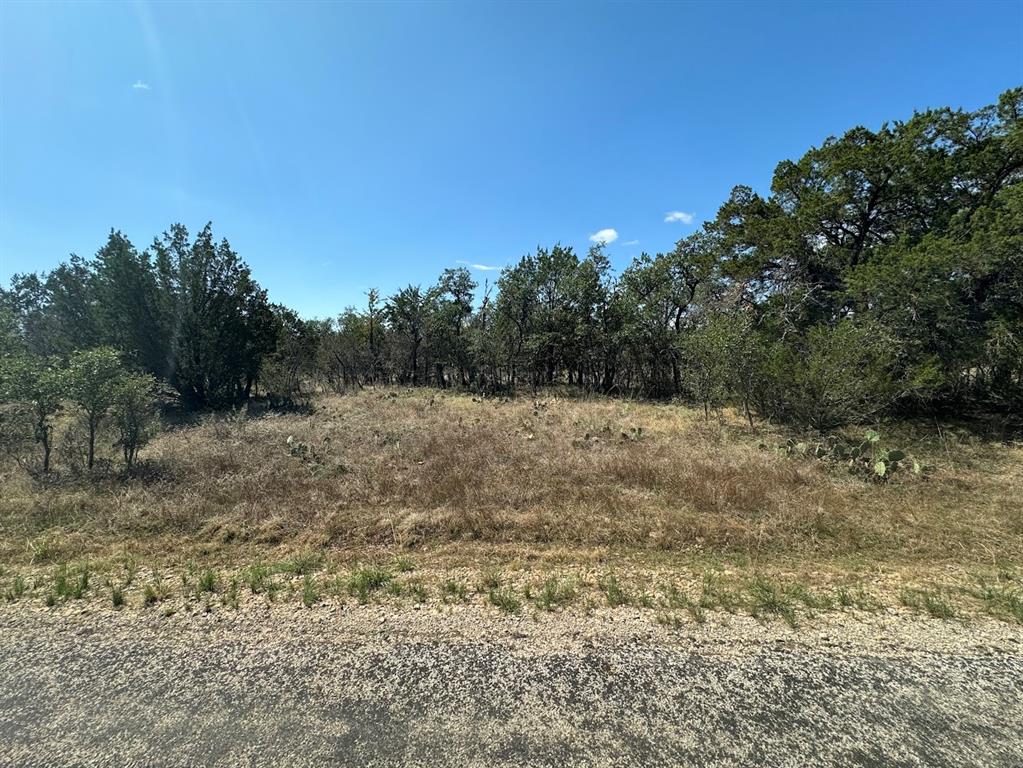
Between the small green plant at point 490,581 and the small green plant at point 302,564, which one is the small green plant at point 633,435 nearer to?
the small green plant at point 490,581

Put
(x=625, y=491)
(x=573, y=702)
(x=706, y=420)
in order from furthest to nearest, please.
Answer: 1. (x=706, y=420)
2. (x=625, y=491)
3. (x=573, y=702)

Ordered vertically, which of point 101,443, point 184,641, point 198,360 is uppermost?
point 198,360

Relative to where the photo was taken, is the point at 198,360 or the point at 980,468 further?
the point at 198,360

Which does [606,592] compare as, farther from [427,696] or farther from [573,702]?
[427,696]

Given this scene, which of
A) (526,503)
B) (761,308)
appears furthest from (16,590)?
(761,308)

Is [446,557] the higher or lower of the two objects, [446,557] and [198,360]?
the lower

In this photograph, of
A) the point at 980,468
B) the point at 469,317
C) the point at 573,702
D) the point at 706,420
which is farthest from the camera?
the point at 469,317

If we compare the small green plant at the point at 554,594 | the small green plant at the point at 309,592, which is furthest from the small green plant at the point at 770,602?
the small green plant at the point at 309,592

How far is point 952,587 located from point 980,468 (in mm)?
7571

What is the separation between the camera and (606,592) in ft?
13.7

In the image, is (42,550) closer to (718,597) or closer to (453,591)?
(453,591)

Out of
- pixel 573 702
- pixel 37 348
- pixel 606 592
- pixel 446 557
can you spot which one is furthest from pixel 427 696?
pixel 37 348

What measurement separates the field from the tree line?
3515 mm

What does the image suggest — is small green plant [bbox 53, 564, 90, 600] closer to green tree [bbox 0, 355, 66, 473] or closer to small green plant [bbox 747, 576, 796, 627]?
green tree [bbox 0, 355, 66, 473]
